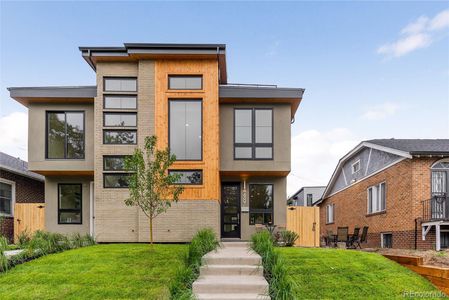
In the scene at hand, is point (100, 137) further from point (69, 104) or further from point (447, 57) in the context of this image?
point (447, 57)

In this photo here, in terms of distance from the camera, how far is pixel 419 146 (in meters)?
14.2

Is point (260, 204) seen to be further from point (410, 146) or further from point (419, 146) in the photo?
point (419, 146)

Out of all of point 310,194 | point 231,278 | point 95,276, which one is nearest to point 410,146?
point 231,278

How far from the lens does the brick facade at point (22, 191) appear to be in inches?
580

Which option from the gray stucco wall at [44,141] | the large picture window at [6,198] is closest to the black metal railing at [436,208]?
the gray stucco wall at [44,141]

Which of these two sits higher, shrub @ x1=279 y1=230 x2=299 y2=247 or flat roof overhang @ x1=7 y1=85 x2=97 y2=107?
flat roof overhang @ x1=7 y1=85 x2=97 y2=107

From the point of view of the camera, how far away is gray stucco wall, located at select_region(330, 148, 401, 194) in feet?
51.0

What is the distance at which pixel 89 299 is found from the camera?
5.84 m

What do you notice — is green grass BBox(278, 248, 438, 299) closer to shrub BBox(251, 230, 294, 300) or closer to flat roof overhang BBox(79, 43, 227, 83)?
shrub BBox(251, 230, 294, 300)

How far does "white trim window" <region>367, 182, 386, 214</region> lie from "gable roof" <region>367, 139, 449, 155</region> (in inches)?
→ 79.8

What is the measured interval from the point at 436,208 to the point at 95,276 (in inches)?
484

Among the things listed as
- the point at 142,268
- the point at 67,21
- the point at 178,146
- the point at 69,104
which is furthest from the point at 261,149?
the point at 67,21

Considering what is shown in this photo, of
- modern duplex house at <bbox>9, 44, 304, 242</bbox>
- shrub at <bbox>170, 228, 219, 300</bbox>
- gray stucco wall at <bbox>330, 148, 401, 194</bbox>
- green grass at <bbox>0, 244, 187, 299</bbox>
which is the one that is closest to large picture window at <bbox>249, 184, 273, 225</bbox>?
modern duplex house at <bbox>9, 44, 304, 242</bbox>

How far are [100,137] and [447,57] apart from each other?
15282mm
